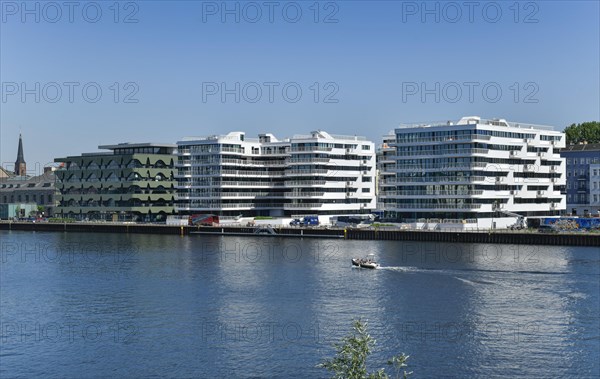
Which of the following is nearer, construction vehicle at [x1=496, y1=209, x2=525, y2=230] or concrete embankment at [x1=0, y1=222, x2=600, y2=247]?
concrete embankment at [x1=0, y1=222, x2=600, y2=247]

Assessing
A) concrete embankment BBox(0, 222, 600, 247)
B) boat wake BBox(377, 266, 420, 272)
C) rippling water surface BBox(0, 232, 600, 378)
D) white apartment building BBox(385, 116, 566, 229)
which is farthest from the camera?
white apartment building BBox(385, 116, 566, 229)

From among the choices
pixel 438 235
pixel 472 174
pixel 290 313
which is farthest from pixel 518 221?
pixel 290 313

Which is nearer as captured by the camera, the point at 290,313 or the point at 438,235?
the point at 290,313

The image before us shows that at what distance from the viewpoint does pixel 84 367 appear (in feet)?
216

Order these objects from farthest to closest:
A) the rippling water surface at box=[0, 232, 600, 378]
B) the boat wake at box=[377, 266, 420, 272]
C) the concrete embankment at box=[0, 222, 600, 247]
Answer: the concrete embankment at box=[0, 222, 600, 247] → the boat wake at box=[377, 266, 420, 272] → the rippling water surface at box=[0, 232, 600, 378]

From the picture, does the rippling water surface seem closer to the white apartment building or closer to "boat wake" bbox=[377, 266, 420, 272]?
"boat wake" bbox=[377, 266, 420, 272]

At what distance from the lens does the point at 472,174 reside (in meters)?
176

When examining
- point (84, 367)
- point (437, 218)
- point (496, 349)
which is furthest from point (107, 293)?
point (437, 218)

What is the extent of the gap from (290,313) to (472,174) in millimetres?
101005

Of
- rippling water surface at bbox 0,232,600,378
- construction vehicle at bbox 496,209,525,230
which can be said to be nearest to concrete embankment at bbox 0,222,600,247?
construction vehicle at bbox 496,209,525,230

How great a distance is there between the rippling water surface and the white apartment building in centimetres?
3767

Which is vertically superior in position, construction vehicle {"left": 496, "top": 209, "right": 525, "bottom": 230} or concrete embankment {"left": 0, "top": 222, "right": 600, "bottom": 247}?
construction vehicle {"left": 496, "top": 209, "right": 525, "bottom": 230}

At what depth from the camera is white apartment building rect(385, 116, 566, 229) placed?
176 m

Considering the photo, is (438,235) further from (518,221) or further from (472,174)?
(518,221)
